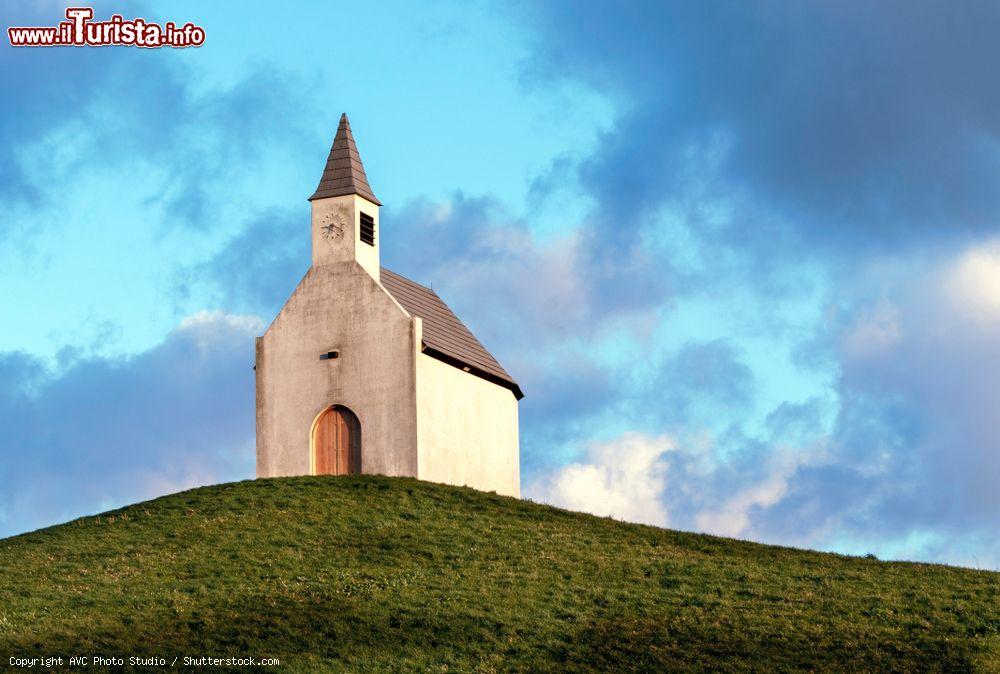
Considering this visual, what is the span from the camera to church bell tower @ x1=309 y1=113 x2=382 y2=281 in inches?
1807

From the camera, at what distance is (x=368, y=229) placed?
4678cm

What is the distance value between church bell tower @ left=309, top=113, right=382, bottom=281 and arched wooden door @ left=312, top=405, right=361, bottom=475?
4715 mm

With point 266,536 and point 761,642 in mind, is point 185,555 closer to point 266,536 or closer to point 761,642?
point 266,536

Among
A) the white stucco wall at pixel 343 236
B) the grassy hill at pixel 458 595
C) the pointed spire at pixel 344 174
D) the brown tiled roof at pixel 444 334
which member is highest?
the pointed spire at pixel 344 174

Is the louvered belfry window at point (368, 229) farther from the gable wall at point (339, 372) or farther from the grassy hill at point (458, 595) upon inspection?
the grassy hill at point (458, 595)

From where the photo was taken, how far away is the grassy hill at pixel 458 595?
2659cm

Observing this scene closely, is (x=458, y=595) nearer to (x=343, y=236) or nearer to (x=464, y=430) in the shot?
(x=464, y=430)

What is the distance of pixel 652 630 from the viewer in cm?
2769

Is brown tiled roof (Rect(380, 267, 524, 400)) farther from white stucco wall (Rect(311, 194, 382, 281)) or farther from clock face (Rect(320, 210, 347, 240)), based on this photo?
clock face (Rect(320, 210, 347, 240))

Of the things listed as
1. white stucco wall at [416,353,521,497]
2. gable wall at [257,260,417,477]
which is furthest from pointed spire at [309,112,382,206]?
white stucco wall at [416,353,521,497]

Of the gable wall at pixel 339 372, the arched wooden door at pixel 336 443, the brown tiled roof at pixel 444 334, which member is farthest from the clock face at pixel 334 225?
the arched wooden door at pixel 336 443

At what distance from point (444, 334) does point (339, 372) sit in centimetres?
458

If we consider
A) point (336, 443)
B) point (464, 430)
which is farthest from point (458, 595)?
point (464, 430)

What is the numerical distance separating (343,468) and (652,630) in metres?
18.2
